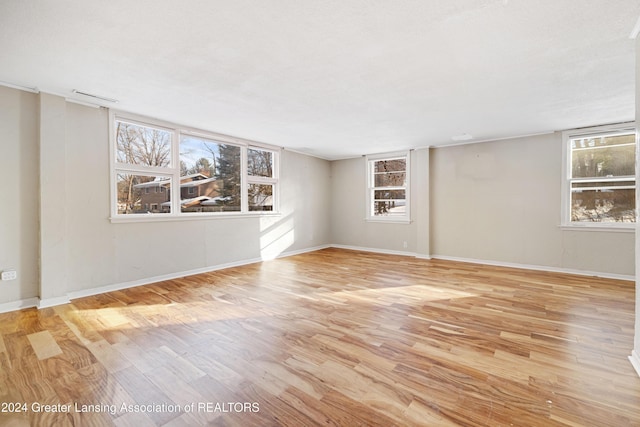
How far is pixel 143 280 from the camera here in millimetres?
3984

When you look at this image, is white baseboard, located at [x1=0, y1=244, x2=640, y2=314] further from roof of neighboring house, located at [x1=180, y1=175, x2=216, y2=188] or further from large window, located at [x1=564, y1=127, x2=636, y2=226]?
roof of neighboring house, located at [x1=180, y1=175, x2=216, y2=188]

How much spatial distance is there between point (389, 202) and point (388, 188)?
0.35m

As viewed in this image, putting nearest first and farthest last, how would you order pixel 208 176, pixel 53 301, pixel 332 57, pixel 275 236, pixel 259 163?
pixel 332 57
pixel 53 301
pixel 208 176
pixel 259 163
pixel 275 236

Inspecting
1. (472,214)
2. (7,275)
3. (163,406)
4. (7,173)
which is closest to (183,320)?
(163,406)

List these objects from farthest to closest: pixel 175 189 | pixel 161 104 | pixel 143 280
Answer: pixel 175 189 < pixel 143 280 < pixel 161 104

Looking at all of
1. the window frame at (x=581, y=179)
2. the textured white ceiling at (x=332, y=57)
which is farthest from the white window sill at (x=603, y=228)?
the textured white ceiling at (x=332, y=57)

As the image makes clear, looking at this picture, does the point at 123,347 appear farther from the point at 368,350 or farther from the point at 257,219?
the point at 257,219

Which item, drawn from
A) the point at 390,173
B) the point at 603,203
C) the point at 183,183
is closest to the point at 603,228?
the point at 603,203

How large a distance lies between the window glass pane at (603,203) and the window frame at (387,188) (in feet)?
9.29

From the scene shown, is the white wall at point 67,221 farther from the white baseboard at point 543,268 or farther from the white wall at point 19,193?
the white baseboard at point 543,268

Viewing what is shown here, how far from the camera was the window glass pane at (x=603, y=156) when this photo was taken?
433 centimetres

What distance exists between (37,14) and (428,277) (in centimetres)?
502

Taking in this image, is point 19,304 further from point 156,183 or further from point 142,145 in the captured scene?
point 142,145

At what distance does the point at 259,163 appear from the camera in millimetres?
5746
